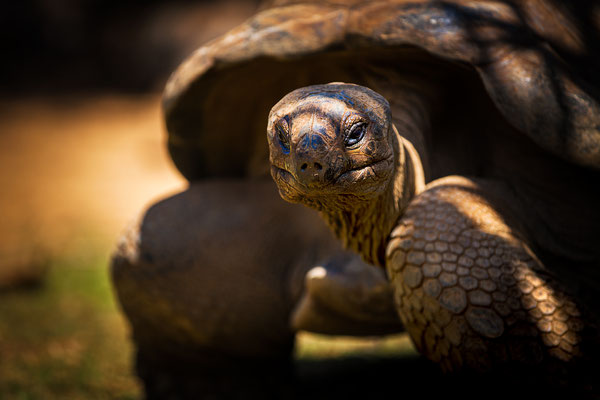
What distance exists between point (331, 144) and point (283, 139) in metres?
0.13

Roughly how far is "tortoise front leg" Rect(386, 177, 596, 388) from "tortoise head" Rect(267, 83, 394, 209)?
0.80 feet

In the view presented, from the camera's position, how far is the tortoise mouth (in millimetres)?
1301

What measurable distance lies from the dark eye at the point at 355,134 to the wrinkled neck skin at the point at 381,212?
0.18 metres

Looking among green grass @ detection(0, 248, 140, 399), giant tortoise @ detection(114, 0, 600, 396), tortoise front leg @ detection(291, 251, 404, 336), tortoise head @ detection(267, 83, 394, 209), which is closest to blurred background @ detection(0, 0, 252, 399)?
green grass @ detection(0, 248, 140, 399)

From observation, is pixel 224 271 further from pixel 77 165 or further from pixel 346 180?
pixel 77 165

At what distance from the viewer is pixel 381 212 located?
62.1 inches

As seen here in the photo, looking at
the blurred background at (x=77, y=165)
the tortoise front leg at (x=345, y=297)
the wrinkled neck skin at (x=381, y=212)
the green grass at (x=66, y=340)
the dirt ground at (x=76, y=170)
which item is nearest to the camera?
the wrinkled neck skin at (x=381, y=212)

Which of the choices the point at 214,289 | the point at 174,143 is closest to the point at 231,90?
the point at 174,143

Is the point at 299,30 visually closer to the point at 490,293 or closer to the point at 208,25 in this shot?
the point at 490,293

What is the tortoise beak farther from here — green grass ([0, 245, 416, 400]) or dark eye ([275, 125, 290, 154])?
green grass ([0, 245, 416, 400])

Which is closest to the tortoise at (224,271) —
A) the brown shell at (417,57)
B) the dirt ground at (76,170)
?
the brown shell at (417,57)

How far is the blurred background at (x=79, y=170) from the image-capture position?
3.09 metres

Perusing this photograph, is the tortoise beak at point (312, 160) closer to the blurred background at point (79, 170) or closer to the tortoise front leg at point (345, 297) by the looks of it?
the tortoise front leg at point (345, 297)

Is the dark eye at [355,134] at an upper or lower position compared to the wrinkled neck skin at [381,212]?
upper
